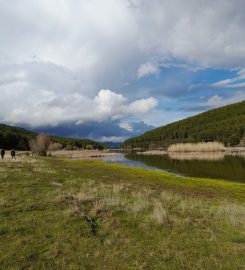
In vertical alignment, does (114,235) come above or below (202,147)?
below

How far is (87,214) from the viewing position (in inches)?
603

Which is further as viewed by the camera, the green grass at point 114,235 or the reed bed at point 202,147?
the reed bed at point 202,147

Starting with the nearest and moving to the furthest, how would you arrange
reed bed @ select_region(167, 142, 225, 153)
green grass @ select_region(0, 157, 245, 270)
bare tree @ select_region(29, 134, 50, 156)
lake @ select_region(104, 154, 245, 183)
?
green grass @ select_region(0, 157, 245, 270) < lake @ select_region(104, 154, 245, 183) < bare tree @ select_region(29, 134, 50, 156) < reed bed @ select_region(167, 142, 225, 153)

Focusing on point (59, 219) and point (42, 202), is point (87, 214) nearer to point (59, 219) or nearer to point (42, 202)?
point (59, 219)

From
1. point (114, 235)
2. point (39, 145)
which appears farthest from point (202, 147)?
point (114, 235)

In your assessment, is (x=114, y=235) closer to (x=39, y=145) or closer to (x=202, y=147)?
(x=39, y=145)

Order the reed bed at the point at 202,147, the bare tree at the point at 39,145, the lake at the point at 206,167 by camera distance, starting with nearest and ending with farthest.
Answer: the lake at the point at 206,167, the bare tree at the point at 39,145, the reed bed at the point at 202,147

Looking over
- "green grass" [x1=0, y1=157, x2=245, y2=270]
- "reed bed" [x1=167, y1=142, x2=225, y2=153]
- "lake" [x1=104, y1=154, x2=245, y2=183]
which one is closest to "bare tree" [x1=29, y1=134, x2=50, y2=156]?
"lake" [x1=104, y1=154, x2=245, y2=183]

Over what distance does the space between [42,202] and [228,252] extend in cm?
1046

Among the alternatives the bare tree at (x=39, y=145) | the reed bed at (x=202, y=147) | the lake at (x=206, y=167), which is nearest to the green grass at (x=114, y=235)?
the lake at (x=206, y=167)

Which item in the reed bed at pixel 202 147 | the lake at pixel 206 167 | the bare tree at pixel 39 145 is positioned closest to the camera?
the lake at pixel 206 167

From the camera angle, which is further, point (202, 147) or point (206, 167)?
point (202, 147)

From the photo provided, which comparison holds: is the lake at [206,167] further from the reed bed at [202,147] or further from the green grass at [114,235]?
the reed bed at [202,147]

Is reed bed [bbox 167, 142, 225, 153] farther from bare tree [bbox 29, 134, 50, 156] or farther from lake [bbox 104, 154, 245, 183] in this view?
bare tree [bbox 29, 134, 50, 156]
